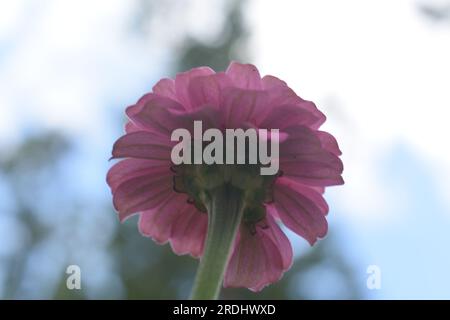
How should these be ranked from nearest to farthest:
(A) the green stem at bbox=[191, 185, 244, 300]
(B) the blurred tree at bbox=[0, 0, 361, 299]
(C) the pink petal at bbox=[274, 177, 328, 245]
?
(A) the green stem at bbox=[191, 185, 244, 300]
(C) the pink petal at bbox=[274, 177, 328, 245]
(B) the blurred tree at bbox=[0, 0, 361, 299]

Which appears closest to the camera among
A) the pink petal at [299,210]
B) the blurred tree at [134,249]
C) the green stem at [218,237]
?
the green stem at [218,237]

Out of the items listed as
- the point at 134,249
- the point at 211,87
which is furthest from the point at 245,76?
the point at 134,249

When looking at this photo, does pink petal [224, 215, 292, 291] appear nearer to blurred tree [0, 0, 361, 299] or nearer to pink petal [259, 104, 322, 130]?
pink petal [259, 104, 322, 130]

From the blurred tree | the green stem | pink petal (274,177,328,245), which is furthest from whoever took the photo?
the blurred tree

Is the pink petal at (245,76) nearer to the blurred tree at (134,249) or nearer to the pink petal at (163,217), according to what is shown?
the pink petal at (163,217)

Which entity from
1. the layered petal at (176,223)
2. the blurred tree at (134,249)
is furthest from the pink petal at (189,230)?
the blurred tree at (134,249)

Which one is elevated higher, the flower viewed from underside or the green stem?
the flower viewed from underside

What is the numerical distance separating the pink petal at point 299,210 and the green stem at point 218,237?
0.03 m

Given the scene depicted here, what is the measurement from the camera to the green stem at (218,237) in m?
0.40

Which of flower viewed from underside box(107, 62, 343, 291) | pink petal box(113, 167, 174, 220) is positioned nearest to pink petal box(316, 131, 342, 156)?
flower viewed from underside box(107, 62, 343, 291)

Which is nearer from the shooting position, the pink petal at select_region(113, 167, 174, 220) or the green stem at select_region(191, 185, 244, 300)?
the green stem at select_region(191, 185, 244, 300)

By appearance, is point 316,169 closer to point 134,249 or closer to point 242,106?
point 242,106

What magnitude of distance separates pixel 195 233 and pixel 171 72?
4.12m

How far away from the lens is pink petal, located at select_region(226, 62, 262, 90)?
0.48m
